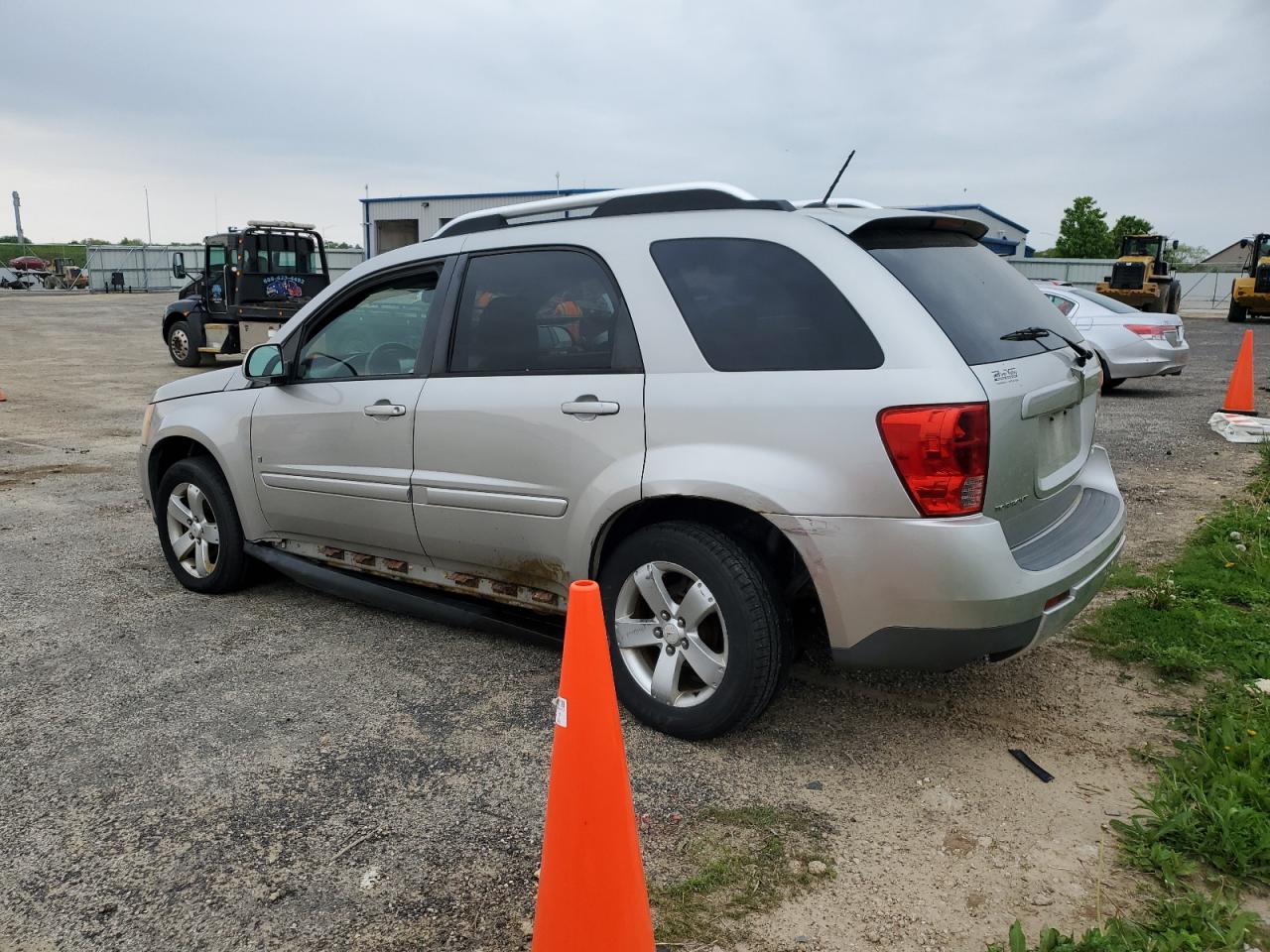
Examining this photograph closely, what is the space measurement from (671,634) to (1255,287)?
105 feet

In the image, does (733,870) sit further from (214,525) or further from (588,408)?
(214,525)

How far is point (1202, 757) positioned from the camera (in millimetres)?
3096

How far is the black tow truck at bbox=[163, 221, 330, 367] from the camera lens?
57.5 ft

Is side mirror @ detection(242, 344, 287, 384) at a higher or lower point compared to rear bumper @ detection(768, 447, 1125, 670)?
higher

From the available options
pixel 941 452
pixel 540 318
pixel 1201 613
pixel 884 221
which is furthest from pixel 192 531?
pixel 1201 613

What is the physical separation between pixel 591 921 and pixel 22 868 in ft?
5.58

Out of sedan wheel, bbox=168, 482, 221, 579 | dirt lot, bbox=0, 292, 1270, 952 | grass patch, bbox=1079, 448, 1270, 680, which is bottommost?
dirt lot, bbox=0, 292, 1270, 952

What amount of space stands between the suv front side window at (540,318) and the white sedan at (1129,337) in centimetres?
1034

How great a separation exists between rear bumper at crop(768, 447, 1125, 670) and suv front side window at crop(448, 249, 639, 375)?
97cm

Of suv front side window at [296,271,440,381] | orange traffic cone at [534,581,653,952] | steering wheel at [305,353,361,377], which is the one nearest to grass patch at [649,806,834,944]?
orange traffic cone at [534,581,653,952]

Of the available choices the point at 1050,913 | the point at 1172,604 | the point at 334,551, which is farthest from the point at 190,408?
the point at 1172,604

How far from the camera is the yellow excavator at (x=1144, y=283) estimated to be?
27453mm

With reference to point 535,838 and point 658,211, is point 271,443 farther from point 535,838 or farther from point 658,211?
point 535,838

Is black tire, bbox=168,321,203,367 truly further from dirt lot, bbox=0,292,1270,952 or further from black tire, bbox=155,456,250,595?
black tire, bbox=155,456,250,595
